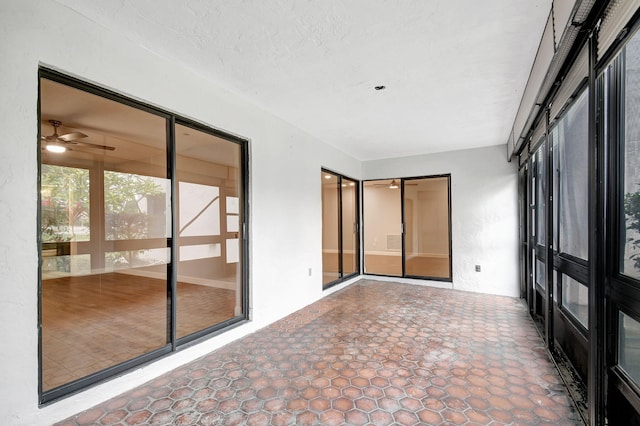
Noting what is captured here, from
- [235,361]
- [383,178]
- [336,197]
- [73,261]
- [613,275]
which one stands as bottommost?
[235,361]

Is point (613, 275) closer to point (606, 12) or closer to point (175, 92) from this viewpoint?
point (606, 12)

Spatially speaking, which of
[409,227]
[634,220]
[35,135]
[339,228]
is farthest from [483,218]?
[35,135]

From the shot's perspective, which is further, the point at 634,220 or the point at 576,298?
the point at 576,298

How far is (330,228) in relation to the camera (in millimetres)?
5406

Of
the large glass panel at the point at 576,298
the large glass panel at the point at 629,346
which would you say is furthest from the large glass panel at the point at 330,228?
the large glass panel at the point at 629,346

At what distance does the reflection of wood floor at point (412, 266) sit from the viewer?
6127 mm

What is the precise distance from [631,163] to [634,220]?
0.28 metres

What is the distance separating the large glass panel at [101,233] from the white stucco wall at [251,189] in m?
0.31

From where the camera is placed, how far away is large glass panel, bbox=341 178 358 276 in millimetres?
5801

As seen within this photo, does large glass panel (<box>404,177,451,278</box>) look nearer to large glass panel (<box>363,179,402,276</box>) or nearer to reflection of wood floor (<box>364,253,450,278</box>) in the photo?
reflection of wood floor (<box>364,253,450,278</box>)

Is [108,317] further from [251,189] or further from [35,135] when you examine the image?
[35,135]

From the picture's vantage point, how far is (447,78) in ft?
9.03

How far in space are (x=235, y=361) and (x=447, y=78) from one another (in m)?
3.26

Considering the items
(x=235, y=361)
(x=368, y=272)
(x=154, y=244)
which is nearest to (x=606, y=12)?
(x=235, y=361)
